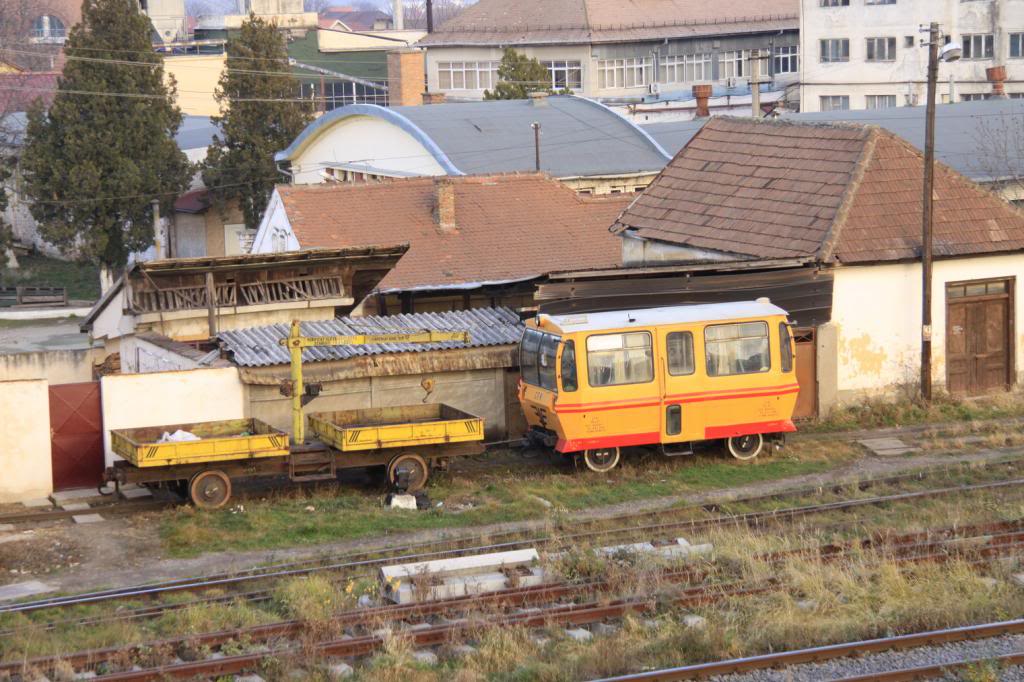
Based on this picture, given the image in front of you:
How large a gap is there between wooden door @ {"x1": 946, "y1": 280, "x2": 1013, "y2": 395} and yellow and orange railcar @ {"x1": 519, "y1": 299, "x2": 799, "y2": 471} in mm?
5135

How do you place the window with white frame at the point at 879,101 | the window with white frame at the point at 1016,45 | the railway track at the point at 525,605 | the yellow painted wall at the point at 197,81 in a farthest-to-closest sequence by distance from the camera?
the window with white frame at the point at 879,101 → the yellow painted wall at the point at 197,81 → the window with white frame at the point at 1016,45 → the railway track at the point at 525,605

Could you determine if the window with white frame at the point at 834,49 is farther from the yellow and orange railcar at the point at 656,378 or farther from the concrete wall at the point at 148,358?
the yellow and orange railcar at the point at 656,378

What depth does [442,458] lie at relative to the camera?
19.3 meters

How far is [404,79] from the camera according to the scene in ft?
223

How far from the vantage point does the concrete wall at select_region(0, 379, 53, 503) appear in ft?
62.9

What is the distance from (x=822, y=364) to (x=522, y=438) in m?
5.30

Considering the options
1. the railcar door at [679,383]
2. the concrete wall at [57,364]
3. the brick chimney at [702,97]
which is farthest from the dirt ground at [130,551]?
the brick chimney at [702,97]

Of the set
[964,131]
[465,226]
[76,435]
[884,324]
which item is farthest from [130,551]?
[964,131]

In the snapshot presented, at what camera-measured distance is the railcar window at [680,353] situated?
19781 millimetres

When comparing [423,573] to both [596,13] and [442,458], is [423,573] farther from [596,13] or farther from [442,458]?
[596,13]

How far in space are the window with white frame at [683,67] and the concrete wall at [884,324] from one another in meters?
69.0

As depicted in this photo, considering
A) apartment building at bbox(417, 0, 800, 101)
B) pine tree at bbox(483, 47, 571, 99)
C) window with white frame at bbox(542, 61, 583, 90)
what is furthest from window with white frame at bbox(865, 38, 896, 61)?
pine tree at bbox(483, 47, 571, 99)

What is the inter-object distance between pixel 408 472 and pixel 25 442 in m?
5.57

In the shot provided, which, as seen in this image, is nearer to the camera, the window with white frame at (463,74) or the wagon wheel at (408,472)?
the wagon wheel at (408,472)
